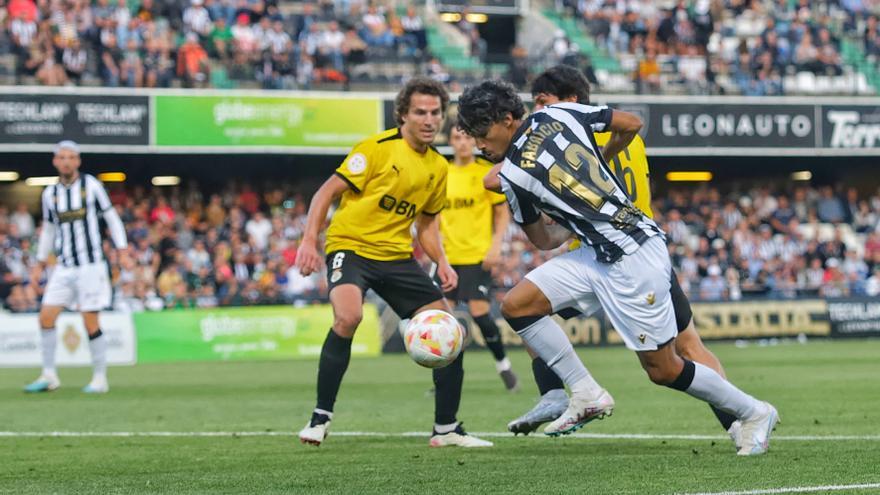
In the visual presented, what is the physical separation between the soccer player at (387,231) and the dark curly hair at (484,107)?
4.27ft

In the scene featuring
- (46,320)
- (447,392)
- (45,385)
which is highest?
(447,392)

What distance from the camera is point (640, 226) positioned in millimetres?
7172

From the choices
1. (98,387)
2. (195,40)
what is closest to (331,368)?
(98,387)

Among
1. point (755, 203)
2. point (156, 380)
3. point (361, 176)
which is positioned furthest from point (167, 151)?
point (361, 176)

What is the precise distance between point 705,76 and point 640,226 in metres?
25.0

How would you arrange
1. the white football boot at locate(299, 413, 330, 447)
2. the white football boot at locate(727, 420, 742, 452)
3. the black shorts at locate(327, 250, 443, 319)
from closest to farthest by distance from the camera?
the white football boot at locate(727, 420, 742, 452) < the white football boot at locate(299, 413, 330, 447) < the black shorts at locate(327, 250, 443, 319)

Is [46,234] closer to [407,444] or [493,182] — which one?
[407,444]

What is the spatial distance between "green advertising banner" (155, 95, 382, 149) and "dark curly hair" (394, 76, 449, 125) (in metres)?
19.2

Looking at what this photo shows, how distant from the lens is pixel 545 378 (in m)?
8.45

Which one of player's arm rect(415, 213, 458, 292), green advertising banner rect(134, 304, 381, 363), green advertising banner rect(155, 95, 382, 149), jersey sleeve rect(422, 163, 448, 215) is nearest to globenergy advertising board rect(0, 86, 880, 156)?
green advertising banner rect(155, 95, 382, 149)

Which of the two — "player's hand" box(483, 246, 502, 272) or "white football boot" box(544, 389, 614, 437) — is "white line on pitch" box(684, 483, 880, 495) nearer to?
"white football boot" box(544, 389, 614, 437)

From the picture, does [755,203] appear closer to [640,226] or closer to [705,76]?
[705,76]

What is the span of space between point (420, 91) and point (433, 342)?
1648mm

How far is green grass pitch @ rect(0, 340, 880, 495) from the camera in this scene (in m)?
6.56
